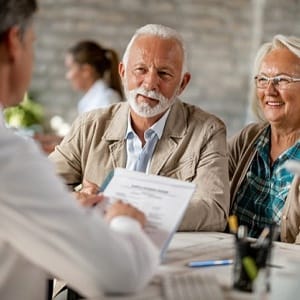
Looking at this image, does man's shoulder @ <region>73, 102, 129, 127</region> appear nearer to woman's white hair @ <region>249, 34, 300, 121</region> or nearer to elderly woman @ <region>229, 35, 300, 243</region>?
elderly woman @ <region>229, 35, 300, 243</region>

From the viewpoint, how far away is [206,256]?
64.6 inches

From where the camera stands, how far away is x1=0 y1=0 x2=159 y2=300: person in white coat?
111 centimetres

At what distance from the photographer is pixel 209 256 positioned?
5.38 ft

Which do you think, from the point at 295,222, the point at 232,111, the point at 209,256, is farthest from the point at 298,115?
the point at 232,111

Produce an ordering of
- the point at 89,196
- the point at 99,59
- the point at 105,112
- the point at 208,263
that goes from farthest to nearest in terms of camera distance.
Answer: the point at 99,59 → the point at 105,112 → the point at 89,196 → the point at 208,263

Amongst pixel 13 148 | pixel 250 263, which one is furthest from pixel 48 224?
pixel 250 263

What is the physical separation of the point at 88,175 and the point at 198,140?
0.37 metres

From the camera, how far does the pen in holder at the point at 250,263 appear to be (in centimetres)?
129

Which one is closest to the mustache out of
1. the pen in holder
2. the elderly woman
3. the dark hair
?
the elderly woman

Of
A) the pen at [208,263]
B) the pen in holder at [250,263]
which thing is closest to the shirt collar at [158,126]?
the pen at [208,263]

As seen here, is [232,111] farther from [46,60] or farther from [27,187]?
[27,187]

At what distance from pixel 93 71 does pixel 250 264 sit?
11.6 ft

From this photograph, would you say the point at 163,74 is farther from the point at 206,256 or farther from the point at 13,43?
the point at 13,43

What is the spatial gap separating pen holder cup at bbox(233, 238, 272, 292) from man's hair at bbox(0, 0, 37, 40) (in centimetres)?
58
